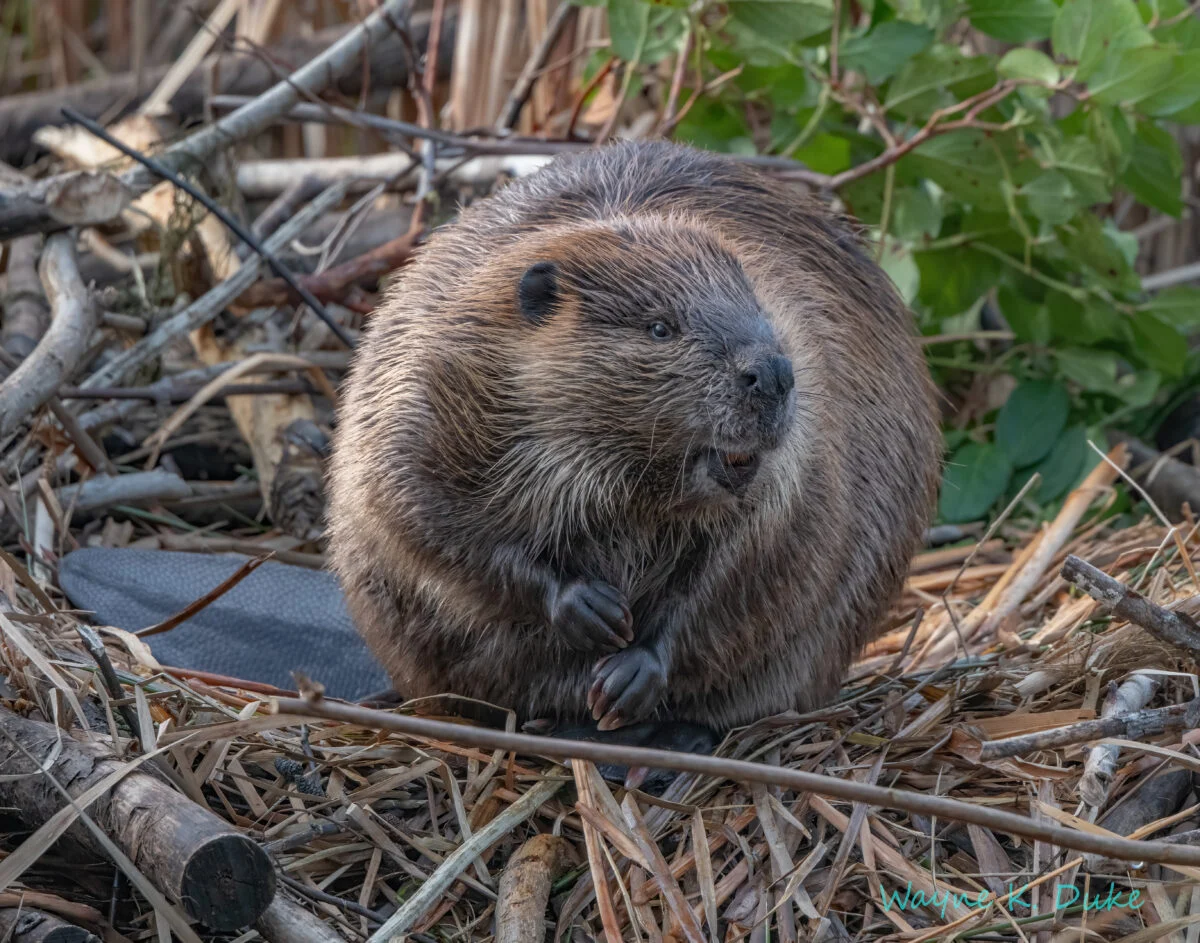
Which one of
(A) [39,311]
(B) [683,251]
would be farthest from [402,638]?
(A) [39,311]

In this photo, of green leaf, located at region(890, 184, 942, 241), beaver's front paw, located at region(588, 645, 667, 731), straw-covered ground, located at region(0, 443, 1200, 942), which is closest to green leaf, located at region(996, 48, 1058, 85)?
green leaf, located at region(890, 184, 942, 241)

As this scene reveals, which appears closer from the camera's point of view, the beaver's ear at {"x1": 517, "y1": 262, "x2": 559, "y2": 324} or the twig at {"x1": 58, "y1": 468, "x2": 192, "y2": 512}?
the beaver's ear at {"x1": 517, "y1": 262, "x2": 559, "y2": 324}

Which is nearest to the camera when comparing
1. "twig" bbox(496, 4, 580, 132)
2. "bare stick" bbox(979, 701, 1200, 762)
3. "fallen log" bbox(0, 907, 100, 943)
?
"fallen log" bbox(0, 907, 100, 943)

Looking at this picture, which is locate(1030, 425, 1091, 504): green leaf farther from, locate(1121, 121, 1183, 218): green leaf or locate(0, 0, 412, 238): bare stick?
locate(0, 0, 412, 238): bare stick

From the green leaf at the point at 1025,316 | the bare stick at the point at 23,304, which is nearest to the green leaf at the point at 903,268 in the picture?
the green leaf at the point at 1025,316

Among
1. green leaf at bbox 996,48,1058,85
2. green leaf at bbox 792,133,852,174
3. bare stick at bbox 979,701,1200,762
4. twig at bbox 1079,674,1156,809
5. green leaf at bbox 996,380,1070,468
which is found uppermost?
green leaf at bbox 996,48,1058,85

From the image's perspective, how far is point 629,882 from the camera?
220 centimetres

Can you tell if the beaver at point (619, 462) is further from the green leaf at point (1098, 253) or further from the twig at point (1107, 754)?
the green leaf at point (1098, 253)

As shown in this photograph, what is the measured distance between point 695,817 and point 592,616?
1.26ft

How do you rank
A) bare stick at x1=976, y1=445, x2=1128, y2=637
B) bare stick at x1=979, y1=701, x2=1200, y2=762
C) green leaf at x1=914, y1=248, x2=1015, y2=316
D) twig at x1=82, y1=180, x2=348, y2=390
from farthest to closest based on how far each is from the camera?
green leaf at x1=914, y1=248, x2=1015, y2=316
twig at x1=82, y1=180, x2=348, y2=390
bare stick at x1=976, y1=445, x2=1128, y2=637
bare stick at x1=979, y1=701, x2=1200, y2=762

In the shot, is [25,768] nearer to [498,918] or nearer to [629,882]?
[498,918]

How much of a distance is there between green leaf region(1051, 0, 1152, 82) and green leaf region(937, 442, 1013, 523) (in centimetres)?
122

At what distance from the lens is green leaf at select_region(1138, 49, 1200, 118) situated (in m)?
3.70

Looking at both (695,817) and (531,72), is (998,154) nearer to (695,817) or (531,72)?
(531,72)
